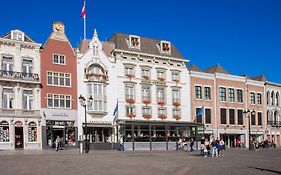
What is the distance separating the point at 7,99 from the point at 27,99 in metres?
2.24

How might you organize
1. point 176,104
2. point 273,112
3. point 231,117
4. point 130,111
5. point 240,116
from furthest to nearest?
point 273,112, point 240,116, point 231,117, point 176,104, point 130,111

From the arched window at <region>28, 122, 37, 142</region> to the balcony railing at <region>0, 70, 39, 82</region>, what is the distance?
16.7ft

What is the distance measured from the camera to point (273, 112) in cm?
7300

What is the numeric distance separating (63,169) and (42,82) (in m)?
29.1

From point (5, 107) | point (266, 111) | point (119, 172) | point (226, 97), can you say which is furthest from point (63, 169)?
point (266, 111)

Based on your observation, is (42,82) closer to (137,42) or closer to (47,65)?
(47,65)

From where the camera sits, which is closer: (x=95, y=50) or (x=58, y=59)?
(x=58, y=59)

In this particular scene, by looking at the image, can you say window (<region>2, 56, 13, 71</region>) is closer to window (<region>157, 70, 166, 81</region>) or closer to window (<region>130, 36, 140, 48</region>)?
window (<region>130, 36, 140, 48</region>)

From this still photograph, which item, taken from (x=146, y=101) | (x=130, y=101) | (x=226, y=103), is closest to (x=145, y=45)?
(x=146, y=101)

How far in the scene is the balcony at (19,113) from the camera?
45.6m

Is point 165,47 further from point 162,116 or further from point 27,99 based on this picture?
point 27,99

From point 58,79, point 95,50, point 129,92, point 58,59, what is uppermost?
point 95,50

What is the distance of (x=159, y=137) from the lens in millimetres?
55594

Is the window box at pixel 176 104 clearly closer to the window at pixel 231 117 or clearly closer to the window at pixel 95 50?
the window at pixel 231 117
